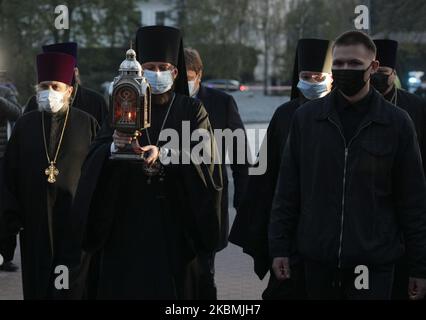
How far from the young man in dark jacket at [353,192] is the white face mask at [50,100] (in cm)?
260

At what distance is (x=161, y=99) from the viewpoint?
19.9 ft

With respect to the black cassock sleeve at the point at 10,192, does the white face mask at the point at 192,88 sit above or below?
above

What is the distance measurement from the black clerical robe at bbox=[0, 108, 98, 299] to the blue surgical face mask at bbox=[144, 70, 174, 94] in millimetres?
1508

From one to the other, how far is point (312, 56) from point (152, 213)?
1.94 metres

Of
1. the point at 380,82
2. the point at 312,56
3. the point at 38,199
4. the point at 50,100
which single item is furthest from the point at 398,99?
the point at 38,199

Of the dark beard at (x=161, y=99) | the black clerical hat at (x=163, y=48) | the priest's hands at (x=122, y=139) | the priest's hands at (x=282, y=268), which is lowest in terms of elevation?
the priest's hands at (x=282, y=268)

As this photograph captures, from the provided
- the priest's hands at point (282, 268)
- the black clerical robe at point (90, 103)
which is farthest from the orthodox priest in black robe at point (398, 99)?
the black clerical robe at point (90, 103)

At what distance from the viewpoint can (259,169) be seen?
6.49 metres

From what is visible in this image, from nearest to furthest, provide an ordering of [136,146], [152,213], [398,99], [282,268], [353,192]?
1. [353,192]
2. [282,268]
3. [136,146]
4. [152,213]
5. [398,99]

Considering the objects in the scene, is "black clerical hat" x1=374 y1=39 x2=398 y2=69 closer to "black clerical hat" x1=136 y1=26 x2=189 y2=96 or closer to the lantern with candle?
"black clerical hat" x1=136 y1=26 x2=189 y2=96

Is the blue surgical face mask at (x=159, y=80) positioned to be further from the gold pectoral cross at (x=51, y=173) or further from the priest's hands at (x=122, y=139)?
the gold pectoral cross at (x=51, y=173)

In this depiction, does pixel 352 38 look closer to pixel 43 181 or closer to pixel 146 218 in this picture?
pixel 146 218

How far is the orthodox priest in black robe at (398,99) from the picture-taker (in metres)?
5.90
